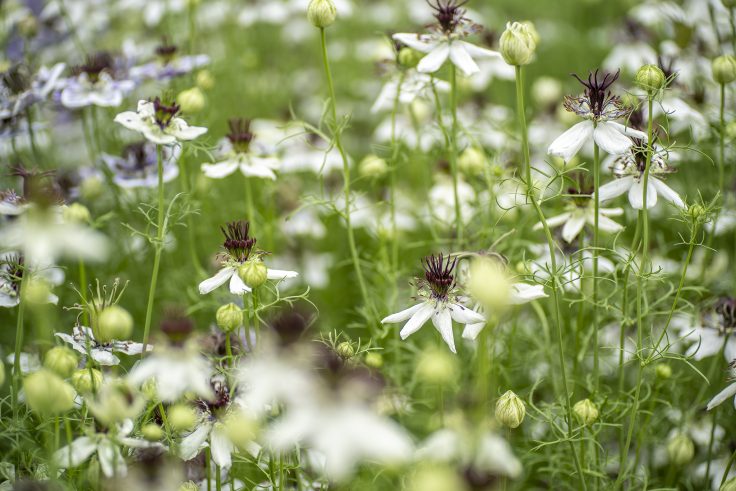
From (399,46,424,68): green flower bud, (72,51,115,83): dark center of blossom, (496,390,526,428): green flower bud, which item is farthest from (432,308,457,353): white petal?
(72,51,115,83): dark center of blossom

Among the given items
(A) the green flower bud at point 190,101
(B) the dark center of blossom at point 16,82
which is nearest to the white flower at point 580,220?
(A) the green flower bud at point 190,101

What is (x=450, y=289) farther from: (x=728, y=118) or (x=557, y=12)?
(x=557, y=12)

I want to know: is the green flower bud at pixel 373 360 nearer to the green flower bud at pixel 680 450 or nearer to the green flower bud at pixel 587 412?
the green flower bud at pixel 587 412

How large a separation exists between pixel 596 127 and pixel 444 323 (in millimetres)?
475

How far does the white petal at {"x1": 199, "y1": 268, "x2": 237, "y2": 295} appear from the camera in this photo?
4.40 ft

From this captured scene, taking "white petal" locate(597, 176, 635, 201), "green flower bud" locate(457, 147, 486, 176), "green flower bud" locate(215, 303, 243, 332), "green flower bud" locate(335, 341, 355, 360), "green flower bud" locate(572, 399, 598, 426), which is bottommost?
"green flower bud" locate(572, 399, 598, 426)

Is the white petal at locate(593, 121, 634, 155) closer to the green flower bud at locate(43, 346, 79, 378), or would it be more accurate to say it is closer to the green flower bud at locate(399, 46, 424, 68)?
the green flower bud at locate(399, 46, 424, 68)

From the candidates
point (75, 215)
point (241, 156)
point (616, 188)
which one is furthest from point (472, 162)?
point (75, 215)

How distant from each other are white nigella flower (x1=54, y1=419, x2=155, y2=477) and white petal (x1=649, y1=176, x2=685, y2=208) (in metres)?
1.06

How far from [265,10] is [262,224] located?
4.76 ft

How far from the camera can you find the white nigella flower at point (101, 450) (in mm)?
1143

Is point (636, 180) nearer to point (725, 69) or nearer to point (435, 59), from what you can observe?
point (725, 69)

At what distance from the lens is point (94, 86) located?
2025mm

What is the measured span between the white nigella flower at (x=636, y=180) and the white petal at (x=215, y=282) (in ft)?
2.45
